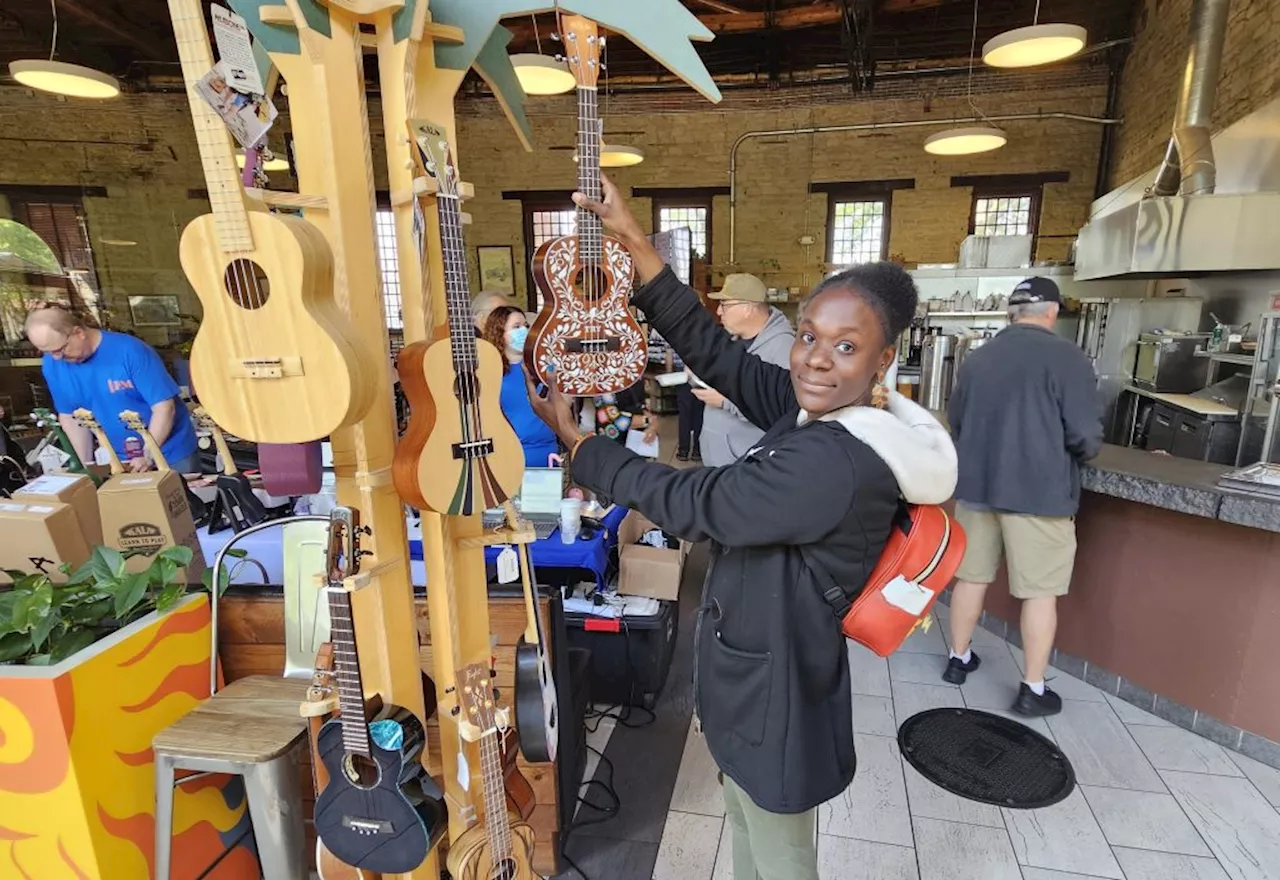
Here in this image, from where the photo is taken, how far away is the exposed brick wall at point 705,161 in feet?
27.5

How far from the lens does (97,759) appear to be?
143 centimetres

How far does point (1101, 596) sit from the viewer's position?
9.15ft

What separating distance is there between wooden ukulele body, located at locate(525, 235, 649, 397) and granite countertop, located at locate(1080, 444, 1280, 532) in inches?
85.1

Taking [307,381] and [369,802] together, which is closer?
[307,381]

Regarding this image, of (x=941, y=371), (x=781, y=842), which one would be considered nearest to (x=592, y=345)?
(x=781, y=842)

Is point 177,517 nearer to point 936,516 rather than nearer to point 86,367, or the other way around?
point 86,367

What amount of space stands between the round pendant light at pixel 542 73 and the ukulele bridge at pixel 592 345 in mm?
3827

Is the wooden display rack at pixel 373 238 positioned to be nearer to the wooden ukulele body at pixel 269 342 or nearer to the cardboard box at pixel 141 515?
the wooden ukulele body at pixel 269 342

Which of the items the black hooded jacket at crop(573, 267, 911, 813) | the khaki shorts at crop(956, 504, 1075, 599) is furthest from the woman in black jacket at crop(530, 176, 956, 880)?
the khaki shorts at crop(956, 504, 1075, 599)

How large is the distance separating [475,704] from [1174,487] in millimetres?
2484

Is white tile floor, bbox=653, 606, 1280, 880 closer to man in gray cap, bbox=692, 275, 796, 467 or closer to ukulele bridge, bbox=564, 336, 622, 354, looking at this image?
man in gray cap, bbox=692, 275, 796, 467

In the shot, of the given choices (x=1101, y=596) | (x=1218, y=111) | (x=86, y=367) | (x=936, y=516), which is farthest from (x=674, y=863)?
(x=1218, y=111)

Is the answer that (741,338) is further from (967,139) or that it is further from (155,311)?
(155,311)

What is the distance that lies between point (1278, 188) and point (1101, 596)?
3.19 m
